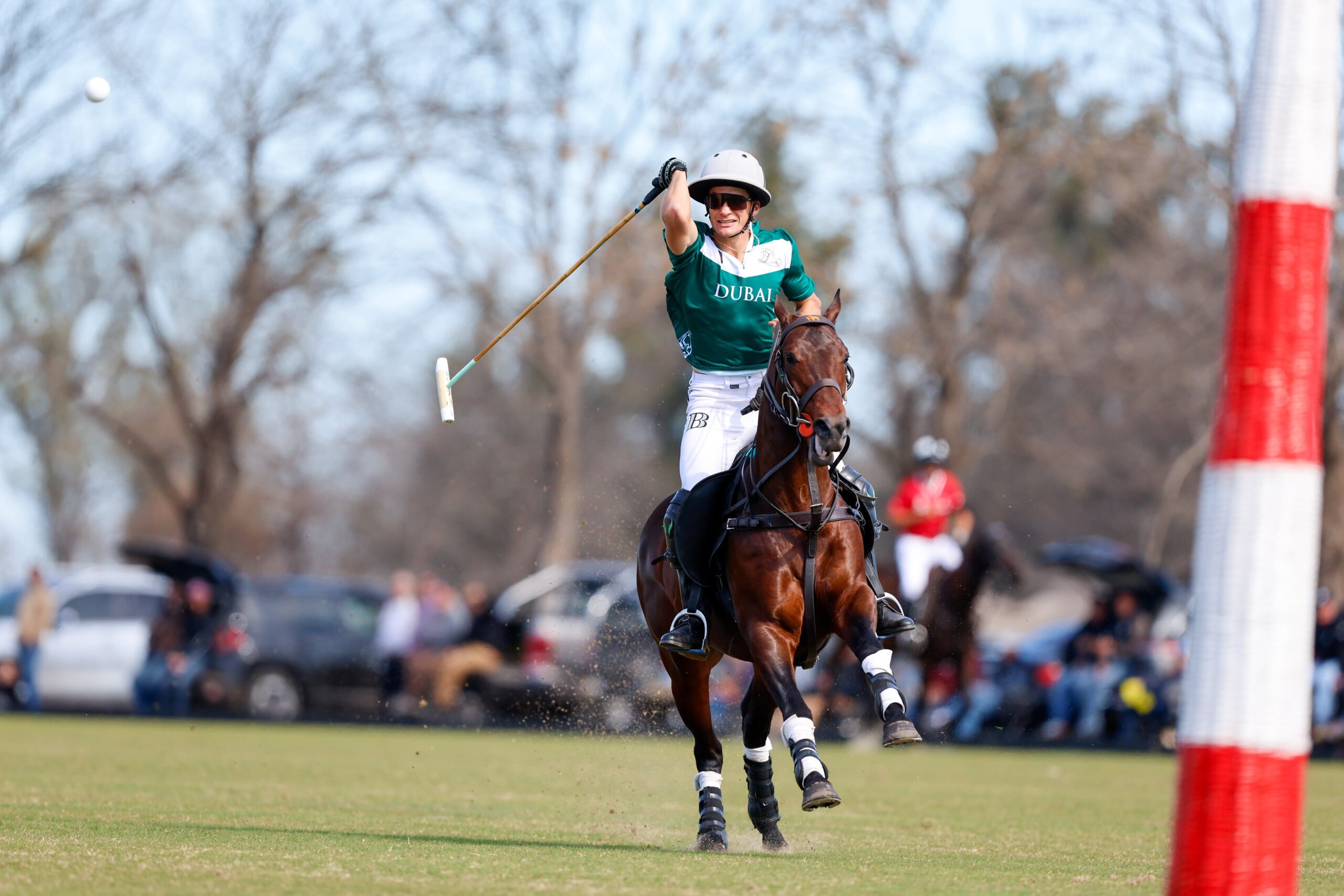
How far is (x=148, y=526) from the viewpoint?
61031 mm

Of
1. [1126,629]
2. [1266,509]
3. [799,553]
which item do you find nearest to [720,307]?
[799,553]

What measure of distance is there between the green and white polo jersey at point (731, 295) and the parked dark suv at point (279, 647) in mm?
16800

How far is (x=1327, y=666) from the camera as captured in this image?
1883 centimetres

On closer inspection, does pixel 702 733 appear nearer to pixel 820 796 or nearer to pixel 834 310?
pixel 820 796

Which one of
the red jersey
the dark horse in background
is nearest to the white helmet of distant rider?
the red jersey

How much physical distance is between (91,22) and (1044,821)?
2114cm

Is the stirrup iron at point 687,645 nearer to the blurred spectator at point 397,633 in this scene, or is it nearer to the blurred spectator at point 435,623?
the blurred spectator at point 435,623

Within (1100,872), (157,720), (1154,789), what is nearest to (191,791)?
(1100,872)

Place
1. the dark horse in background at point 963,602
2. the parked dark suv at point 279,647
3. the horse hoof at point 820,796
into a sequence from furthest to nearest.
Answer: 1. the parked dark suv at point 279,647
2. the dark horse in background at point 963,602
3. the horse hoof at point 820,796

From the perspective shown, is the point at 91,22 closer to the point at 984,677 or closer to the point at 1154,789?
the point at 984,677

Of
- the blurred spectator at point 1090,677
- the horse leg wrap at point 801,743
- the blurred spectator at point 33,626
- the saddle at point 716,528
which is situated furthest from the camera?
the blurred spectator at point 33,626

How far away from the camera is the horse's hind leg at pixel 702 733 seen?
8141 millimetres

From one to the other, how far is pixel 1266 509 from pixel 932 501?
1455 centimetres

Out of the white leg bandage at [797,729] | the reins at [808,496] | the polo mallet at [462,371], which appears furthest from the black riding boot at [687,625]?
the polo mallet at [462,371]
